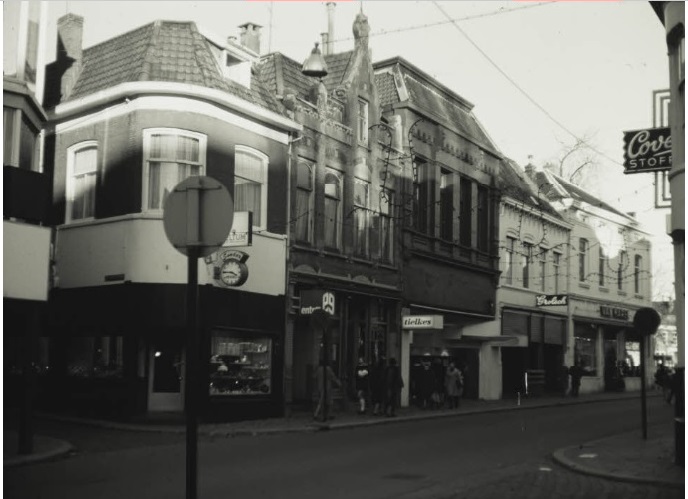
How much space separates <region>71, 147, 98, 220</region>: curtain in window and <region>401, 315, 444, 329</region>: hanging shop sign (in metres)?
11.3

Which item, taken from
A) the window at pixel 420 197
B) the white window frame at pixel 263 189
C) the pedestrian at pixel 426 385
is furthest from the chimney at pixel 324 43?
the pedestrian at pixel 426 385

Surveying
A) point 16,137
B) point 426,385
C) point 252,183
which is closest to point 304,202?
point 252,183

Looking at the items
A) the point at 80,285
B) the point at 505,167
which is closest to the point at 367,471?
the point at 80,285

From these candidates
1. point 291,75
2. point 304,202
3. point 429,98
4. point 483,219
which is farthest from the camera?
point 483,219

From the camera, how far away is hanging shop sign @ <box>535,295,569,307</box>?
1455 inches

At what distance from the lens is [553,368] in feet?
137

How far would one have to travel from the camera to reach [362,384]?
83.8 feet

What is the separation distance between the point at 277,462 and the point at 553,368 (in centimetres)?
3033

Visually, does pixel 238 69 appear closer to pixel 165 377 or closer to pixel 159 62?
pixel 159 62

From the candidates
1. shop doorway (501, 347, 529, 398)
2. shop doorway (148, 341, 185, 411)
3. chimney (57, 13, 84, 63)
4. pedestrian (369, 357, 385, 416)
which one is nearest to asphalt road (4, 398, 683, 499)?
shop doorway (148, 341, 185, 411)

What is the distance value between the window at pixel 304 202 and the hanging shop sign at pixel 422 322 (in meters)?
5.29

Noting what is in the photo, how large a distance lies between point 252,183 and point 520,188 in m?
20.2

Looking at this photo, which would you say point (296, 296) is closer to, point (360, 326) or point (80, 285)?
point (360, 326)

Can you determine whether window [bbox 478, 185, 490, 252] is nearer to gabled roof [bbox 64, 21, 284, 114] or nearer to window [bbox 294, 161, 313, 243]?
window [bbox 294, 161, 313, 243]
